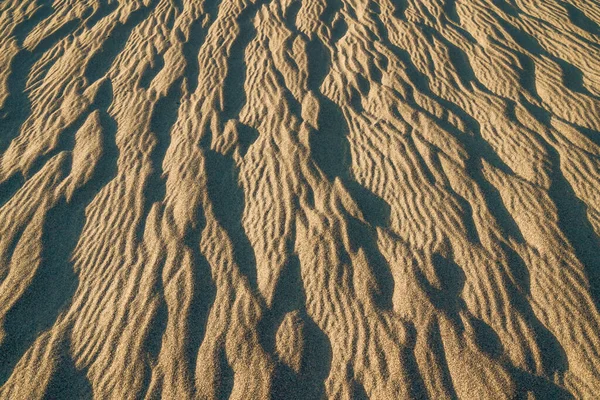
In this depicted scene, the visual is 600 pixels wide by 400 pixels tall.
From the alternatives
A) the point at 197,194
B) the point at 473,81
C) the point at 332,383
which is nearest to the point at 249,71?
the point at 197,194

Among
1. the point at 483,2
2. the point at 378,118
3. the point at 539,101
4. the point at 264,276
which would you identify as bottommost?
the point at 264,276

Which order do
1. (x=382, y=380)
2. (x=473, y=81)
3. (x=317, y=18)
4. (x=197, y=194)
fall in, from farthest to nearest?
(x=317, y=18), (x=473, y=81), (x=197, y=194), (x=382, y=380)

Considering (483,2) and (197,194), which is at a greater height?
(483,2)

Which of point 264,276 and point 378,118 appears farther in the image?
point 378,118

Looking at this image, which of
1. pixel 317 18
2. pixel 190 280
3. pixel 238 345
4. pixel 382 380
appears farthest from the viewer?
pixel 317 18

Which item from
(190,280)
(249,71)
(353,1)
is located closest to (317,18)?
(353,1)

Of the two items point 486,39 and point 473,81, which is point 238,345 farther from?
point 486,39
